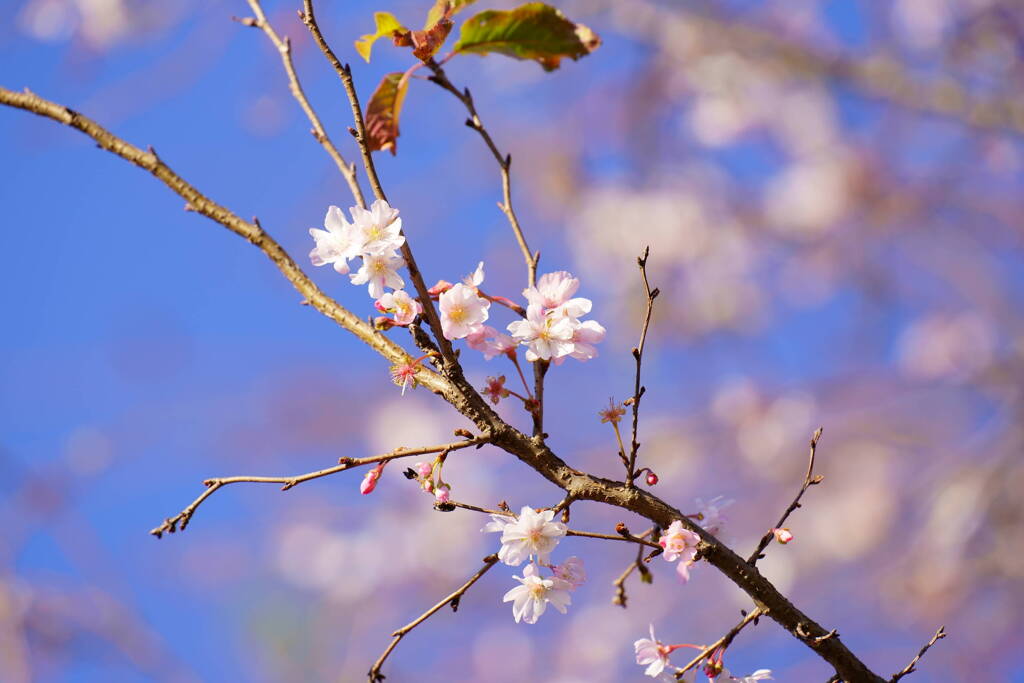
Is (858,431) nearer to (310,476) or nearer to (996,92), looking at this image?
(996,92)

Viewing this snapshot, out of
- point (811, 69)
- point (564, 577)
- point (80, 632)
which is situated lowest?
point (564, 577)

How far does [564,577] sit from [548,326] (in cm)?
30

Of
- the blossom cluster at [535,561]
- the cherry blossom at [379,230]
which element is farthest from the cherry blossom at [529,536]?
the cherry blossom at [379,230]

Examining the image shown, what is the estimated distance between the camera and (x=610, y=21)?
4348mm

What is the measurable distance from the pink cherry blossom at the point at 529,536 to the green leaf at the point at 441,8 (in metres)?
0.62

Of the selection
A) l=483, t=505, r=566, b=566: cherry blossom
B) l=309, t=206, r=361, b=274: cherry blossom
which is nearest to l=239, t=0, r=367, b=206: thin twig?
l=309, t=206, r=361, b=274: cherry blossom

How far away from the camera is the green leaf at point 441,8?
1.07m

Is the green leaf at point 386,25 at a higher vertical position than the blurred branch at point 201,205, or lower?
higher

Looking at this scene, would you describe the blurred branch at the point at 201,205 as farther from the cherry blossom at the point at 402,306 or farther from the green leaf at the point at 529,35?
the green leaf at the point at 529,35

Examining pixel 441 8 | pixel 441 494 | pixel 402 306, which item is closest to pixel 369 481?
pixel 441 494

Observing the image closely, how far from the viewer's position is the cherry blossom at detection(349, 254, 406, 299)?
0.93 metres

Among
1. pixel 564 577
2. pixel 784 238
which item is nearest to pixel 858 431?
pixel 784 238

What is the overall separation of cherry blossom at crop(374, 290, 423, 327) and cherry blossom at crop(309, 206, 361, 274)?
0.06m

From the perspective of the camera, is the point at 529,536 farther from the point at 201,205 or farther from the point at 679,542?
the point at 201,205
